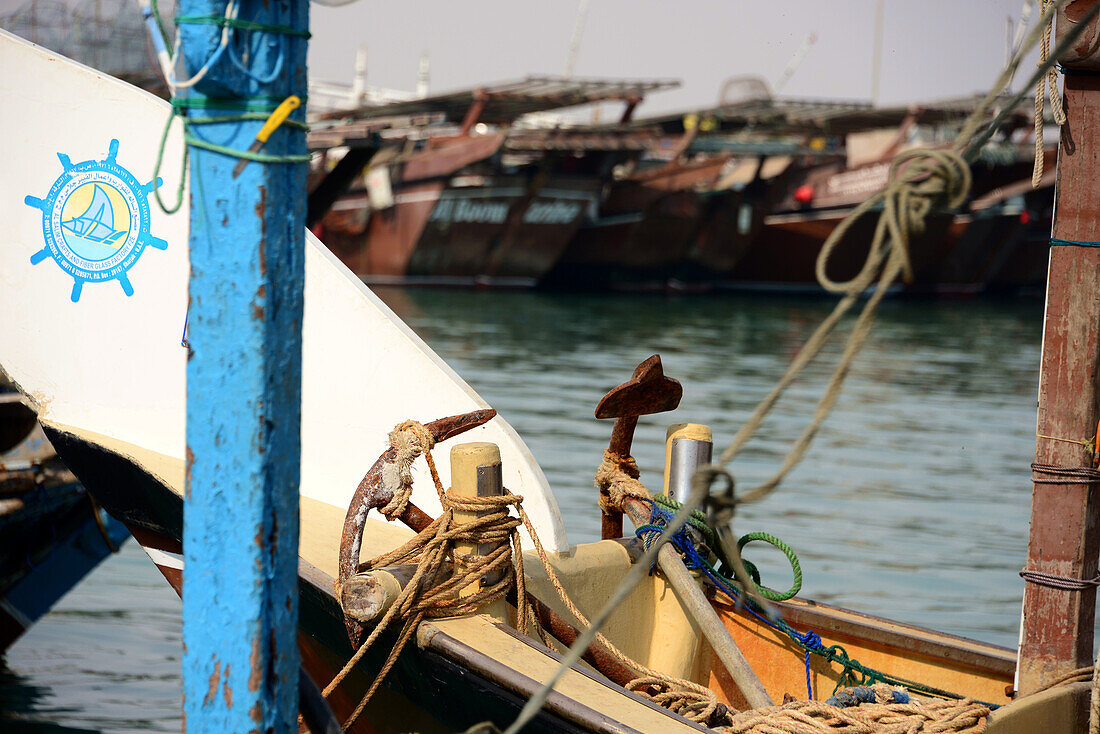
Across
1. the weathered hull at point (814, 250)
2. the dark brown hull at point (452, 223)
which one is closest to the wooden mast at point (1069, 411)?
the dark brown hull at point (452, 223)

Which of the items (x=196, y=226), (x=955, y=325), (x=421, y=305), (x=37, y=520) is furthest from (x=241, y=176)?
(x=955, y=325)

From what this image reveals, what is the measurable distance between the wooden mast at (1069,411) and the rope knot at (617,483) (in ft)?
4.35

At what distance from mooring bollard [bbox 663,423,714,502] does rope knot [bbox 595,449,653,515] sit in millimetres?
114

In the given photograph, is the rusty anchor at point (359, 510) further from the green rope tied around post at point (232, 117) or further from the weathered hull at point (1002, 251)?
the weathered hull at point (1002, 251)

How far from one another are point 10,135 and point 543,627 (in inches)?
109

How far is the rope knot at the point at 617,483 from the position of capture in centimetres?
414

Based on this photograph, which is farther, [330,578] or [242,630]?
[330,578]

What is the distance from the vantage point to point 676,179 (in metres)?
29.2

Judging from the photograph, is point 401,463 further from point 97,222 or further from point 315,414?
point 97,222

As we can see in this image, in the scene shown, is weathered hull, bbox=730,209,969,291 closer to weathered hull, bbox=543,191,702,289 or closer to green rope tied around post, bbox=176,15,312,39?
weathered hull, bbox=543,191,702,289

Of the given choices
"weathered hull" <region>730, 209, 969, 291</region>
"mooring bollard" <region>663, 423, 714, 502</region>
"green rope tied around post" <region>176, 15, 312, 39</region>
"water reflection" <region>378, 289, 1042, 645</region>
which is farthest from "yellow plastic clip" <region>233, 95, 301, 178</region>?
"weathered hull" <region>730, 209, 969, 291</region>

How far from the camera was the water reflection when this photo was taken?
26.8 feet

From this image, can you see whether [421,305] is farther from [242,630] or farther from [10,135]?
[242,630]

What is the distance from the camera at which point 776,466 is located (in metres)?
11.0
